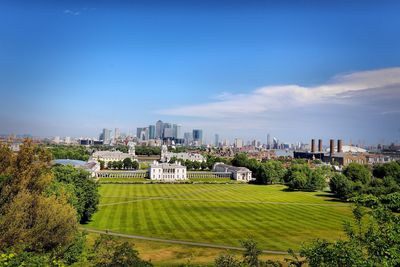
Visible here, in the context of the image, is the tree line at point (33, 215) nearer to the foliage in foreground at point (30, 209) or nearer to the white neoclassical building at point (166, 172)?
the foliage in foreground at point (30, 209)

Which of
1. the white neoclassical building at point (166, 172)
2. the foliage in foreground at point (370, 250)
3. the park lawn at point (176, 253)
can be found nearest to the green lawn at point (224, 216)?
the park lawn at point (176, 253)

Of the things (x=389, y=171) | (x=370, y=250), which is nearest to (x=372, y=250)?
(x=370, y=250)

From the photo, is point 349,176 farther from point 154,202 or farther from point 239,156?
point 239,156

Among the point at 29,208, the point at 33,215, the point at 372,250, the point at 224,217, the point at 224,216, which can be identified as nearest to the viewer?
the point at 372,250

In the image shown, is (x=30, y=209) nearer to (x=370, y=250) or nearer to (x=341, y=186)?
(x=370, y=250)

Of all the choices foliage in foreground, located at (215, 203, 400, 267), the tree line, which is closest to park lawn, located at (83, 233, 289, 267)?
the tree line

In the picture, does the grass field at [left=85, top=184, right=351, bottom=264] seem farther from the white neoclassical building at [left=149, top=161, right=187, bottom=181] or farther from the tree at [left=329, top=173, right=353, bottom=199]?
the white neoclassical building at [left=149, top=161, right=187, bottom=181]
